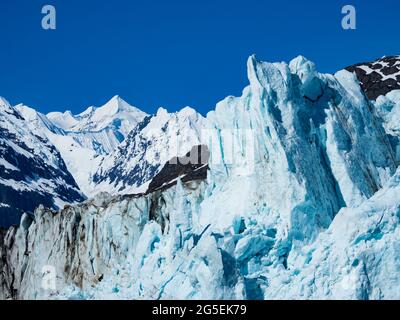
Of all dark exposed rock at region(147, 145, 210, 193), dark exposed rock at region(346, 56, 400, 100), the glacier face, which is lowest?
the glacier face

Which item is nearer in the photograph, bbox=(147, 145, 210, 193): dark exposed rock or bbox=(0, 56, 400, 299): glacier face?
bbox=(0, 56, 400, 299): glacier face

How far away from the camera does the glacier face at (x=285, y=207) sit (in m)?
25.9

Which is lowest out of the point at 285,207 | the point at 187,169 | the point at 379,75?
the point at 285,207

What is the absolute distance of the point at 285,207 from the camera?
29.5 metres

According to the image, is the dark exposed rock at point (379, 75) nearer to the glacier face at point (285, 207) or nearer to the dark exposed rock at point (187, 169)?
the dark exposed rock at point (187, 169)

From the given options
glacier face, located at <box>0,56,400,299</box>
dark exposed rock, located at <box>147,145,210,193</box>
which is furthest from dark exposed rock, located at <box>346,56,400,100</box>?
glacier face, located at <box>0,56,400,299</box>

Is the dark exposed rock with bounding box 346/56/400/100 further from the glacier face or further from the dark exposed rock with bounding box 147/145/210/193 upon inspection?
the glacier face

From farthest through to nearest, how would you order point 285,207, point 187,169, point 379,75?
point 379,75 → point 187,169 → point 285,207

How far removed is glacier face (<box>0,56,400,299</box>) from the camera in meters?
25.9

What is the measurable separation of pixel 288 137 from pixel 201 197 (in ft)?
23.3

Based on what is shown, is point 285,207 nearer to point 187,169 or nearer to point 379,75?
point 187,169

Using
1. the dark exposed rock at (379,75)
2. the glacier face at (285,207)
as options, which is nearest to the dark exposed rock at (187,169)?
the dark exposed rock at (379,75)

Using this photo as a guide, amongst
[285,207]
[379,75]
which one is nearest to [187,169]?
→ [379,75]
